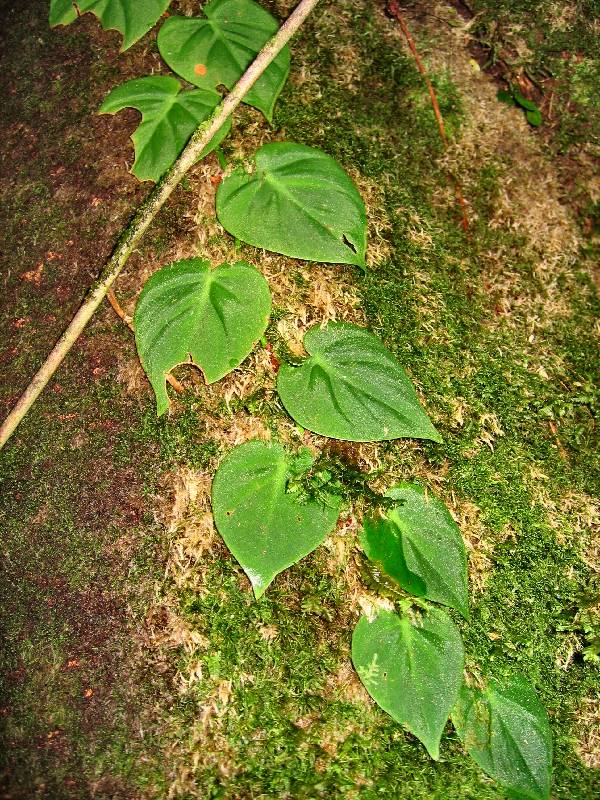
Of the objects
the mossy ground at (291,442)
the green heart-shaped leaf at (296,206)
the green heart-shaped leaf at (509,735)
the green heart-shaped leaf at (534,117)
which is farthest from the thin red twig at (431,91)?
the green heart-shaped leaf at (509,735)

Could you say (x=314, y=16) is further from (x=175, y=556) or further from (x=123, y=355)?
(x=175, y=556)

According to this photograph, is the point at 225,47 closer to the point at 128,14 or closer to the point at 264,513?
the point at 128,14

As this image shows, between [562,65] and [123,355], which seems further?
[562,65]

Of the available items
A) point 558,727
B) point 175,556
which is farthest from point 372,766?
point 175,556

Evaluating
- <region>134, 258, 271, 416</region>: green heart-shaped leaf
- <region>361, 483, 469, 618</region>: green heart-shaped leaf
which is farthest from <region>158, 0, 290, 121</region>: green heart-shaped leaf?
<region>361, 483, 469, 618</region>: green heart-shaped leaf

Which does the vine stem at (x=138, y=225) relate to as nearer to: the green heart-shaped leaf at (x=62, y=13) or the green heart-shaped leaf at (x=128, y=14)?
the green heart-shaped leaf at (x=128, y=14)

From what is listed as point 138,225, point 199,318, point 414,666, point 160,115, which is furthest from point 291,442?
point 160,115

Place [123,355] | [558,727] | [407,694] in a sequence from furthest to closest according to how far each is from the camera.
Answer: [123,355] → [558,727] → [407,694]
